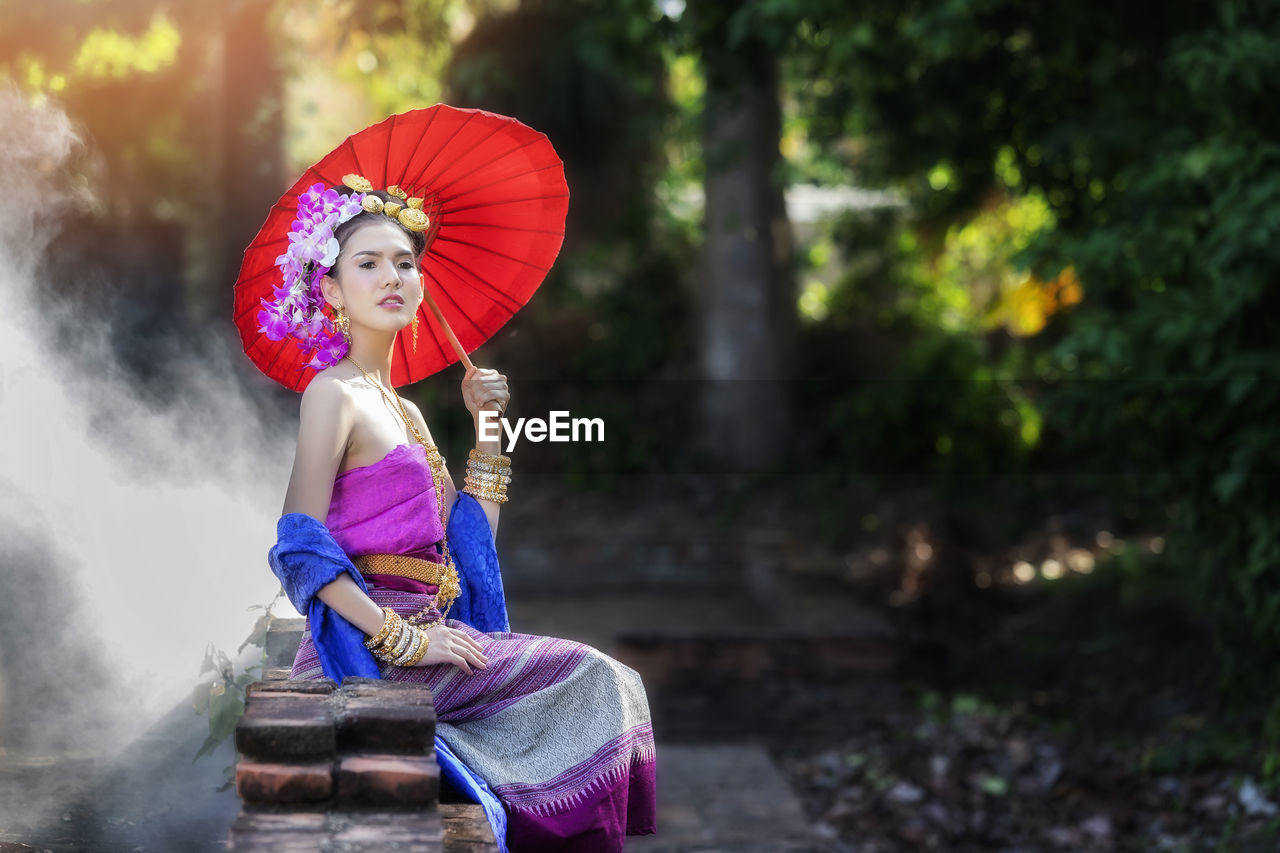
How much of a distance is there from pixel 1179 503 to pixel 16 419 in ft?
14.1

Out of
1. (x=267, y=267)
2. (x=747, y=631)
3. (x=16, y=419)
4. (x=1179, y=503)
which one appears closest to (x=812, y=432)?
(x=747, y=631)

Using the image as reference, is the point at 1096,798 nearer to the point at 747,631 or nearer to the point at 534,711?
the point at 747,631

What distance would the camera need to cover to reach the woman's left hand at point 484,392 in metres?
2.59

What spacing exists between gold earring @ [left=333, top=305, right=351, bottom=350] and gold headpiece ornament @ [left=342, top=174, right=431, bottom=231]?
20 cm

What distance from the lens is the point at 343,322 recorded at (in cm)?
250

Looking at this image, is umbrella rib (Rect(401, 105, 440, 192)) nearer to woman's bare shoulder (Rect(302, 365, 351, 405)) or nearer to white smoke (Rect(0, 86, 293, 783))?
woman's bare shoulder (Rect(302, 365, 351, 405))

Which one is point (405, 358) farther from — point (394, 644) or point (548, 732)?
point (548, 732)

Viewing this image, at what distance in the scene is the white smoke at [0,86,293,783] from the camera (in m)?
3.68

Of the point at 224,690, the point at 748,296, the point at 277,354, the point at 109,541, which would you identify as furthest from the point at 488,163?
the point at 748,296

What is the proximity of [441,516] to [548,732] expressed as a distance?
48 cm

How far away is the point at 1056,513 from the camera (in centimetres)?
Answer: 923

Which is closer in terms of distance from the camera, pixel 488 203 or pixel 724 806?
pixel 488 203

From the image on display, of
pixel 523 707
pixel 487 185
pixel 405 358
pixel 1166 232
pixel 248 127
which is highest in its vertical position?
pixel 248 127

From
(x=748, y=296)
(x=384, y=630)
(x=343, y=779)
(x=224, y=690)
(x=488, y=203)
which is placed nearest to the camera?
(x=343, y=779)
